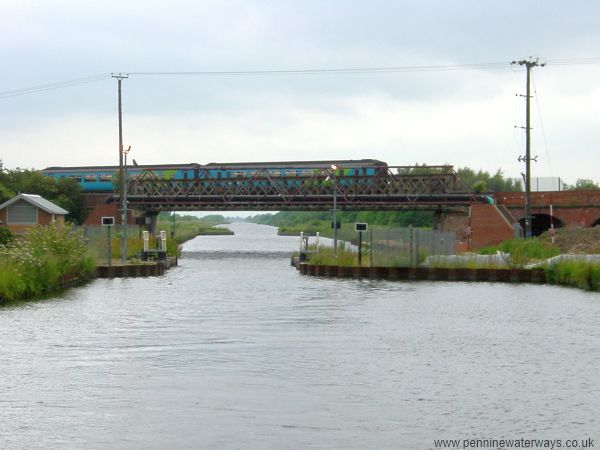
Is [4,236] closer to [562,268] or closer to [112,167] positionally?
[562,268]

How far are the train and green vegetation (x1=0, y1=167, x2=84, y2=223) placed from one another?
10.4ft

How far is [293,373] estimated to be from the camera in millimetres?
18109

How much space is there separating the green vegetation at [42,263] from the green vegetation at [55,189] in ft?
136

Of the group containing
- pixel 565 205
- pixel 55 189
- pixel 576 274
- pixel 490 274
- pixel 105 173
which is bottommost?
pixel 490 274

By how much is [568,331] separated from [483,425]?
11.6 metres

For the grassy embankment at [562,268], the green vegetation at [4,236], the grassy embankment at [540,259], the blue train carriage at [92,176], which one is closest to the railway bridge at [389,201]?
the blue train carriage at [92,176]

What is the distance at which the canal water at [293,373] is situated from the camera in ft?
45.1

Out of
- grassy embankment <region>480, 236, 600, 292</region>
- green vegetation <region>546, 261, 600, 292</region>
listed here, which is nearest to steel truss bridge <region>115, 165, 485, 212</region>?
grassy embankment <region>480, 236, 600, 292</region>

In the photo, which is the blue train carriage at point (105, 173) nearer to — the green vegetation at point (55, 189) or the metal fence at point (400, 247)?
the green vegetation at point (55, 189)

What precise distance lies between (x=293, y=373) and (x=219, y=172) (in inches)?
2841

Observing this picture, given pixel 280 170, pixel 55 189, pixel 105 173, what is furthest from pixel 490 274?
pixel 105 173

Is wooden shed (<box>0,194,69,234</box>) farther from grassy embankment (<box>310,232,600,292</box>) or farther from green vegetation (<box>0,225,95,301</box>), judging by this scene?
grassy embankment (<box>310,232,600,292</box>)

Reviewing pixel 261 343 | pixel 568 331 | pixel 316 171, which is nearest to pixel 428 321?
pixel 568 331

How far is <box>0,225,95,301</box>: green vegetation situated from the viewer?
32156 mm
